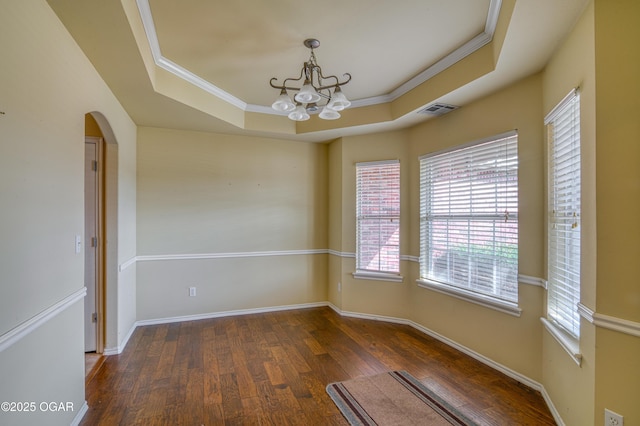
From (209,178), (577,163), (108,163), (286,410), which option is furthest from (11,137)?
(577,163)

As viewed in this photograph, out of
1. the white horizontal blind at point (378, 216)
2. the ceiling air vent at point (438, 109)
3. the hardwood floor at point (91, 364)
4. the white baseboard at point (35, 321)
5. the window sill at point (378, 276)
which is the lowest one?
the hardwood floor at point (91, 364)

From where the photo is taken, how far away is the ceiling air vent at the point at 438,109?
117 inches

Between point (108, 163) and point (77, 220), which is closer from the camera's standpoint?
point (77, 220)

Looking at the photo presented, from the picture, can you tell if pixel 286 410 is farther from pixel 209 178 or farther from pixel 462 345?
pixel 209 178

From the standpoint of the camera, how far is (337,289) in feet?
14.2

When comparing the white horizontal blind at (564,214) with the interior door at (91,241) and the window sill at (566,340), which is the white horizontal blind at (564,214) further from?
the interior door at (91,241)

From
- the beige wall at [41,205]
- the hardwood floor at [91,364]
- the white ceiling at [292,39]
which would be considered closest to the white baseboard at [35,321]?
the beige wall at [41,205]

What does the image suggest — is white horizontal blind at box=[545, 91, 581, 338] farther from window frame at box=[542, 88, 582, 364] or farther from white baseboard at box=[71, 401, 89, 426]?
white baseboard at box=[71, 401, 89, 426]

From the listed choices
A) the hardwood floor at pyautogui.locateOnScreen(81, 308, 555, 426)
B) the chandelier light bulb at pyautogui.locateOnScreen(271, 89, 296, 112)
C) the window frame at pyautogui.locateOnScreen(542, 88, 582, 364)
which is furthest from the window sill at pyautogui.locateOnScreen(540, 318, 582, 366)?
the chandelier light bulb at pyautogui.locateOnScreen(271, 89, 296, 112)

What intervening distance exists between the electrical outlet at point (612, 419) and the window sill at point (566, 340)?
252 millimetres

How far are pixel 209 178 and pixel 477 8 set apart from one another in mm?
3298

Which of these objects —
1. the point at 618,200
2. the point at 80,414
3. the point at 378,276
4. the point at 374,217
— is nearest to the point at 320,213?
the point at 374,217

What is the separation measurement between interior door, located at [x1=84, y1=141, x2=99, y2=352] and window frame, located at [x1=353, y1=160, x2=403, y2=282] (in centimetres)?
291

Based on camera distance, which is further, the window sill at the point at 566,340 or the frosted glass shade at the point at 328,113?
the frosted glass shade at the point at 328,113
